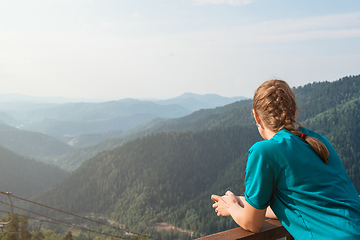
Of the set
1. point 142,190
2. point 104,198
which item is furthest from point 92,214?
point 142,190

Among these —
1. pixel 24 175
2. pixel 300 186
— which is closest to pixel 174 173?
pixel 24 175

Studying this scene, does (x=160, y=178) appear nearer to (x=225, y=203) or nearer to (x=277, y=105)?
(x=225, y=203)

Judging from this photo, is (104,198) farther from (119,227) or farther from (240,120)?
(240,120)

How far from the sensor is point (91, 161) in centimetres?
13438

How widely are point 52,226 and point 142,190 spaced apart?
3605cm

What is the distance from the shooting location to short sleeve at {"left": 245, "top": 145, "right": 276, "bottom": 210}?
2.13 m

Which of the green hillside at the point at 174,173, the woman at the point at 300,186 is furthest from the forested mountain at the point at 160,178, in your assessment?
the woman at the point at 300,186

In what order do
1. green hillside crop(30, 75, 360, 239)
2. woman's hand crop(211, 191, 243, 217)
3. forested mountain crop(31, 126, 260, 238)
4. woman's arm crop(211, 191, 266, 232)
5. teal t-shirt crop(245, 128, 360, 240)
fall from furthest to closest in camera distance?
1. forested mountain crop(31, 126, 260, 238)
2. green hillside crop(30, 75, 360, 239)
3. woman's hand crop(211, 191, 243, 217)
4. woman's arm crop(211, 191, 266, 232)
5. teal t-shirt crop(245, 128, 360, 240)

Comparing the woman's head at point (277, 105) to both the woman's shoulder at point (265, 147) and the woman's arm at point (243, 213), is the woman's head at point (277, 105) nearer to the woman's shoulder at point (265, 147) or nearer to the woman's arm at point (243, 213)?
the woman's shoulder at point (265, 147)

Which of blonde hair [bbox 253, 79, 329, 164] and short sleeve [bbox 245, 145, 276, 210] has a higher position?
blonde hair [bbox 253, 79, 329, 164]

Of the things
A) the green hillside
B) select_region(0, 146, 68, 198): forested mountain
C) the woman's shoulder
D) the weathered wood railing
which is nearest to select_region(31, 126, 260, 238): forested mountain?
the green hillside

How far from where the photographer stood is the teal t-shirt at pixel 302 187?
205cm

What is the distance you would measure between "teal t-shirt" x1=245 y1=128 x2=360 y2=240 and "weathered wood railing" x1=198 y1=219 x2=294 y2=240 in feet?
1.22

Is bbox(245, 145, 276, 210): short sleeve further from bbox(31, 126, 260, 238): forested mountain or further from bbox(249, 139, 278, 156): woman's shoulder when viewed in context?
bbox(31, 126, 260, 238): forested mountain
